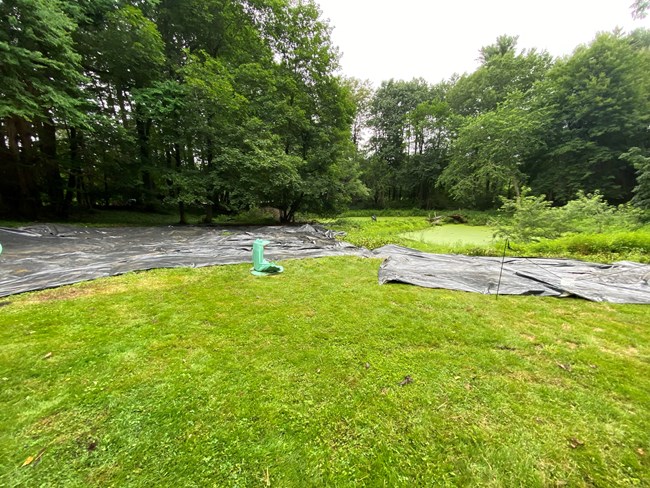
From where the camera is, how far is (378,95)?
22281 millimetres

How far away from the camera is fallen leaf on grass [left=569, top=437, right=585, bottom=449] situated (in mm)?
1144

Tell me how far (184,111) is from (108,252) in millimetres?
5972

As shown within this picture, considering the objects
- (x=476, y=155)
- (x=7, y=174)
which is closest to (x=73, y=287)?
(x=7, y=174)

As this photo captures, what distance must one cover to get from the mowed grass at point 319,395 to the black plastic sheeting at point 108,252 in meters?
0.81

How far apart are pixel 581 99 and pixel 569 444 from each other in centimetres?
1765

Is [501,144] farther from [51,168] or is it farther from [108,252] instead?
[51,168]

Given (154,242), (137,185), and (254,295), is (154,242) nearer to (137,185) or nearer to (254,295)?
(254,295)

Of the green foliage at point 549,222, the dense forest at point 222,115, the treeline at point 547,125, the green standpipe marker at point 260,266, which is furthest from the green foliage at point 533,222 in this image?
the green standpipe marker at point 260,266

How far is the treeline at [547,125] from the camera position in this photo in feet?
37.2

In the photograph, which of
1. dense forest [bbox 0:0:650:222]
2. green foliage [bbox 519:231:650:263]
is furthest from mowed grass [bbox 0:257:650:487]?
dense forest [bbox 0:0:650:222]

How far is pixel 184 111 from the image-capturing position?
8109mm

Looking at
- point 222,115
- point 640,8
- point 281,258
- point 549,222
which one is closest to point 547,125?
point 640,8

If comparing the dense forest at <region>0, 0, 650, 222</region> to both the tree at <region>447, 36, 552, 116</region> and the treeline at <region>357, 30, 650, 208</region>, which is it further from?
the tree at <region>447, 36, 552, 116</region>

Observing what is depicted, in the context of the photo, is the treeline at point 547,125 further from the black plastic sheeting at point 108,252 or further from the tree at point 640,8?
the black plastic sheeting at point 108,252
